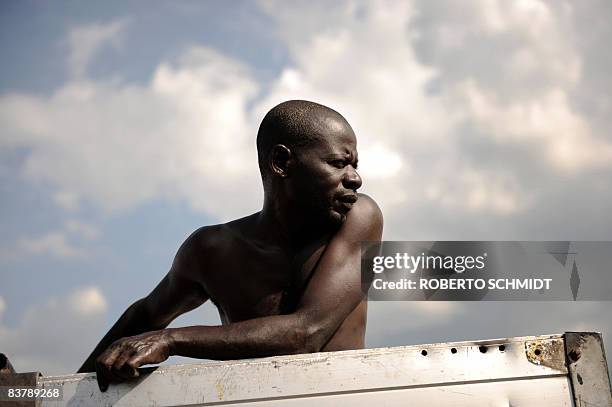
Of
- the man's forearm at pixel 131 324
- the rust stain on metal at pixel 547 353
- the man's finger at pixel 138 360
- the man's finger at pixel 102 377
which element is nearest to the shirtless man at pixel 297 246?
the man's forearm at pixel 131 324

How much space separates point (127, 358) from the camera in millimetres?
3256

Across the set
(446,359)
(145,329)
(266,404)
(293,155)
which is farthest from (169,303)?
(446,359)

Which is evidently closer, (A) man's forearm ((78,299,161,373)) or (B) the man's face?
A: (B) the man's face

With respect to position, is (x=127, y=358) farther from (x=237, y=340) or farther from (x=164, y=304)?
(x=164, y=304)

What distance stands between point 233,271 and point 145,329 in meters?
0.85

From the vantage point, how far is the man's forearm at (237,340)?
343 centimetres

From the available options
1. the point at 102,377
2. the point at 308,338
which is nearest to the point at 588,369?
the point at 308,338

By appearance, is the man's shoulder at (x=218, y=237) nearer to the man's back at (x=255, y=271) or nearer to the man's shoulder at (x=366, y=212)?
the man's back at (x=255, y=271)

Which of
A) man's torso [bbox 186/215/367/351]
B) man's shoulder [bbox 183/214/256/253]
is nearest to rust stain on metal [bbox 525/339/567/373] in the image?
man's torso [bbox 186/215/367/351]

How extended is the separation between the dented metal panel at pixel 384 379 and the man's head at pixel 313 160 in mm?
1016

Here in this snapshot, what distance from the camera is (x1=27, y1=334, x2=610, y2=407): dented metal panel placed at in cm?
312

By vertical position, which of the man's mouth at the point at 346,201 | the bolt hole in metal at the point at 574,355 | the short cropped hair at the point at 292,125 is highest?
the short cropped hair at the point at 292,125

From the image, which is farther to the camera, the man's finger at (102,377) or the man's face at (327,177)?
the man's face at (327,177)

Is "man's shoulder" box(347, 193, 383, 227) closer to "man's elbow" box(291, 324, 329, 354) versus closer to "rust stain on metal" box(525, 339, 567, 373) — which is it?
"man's elbow" box(291, 324, 329, 354)
